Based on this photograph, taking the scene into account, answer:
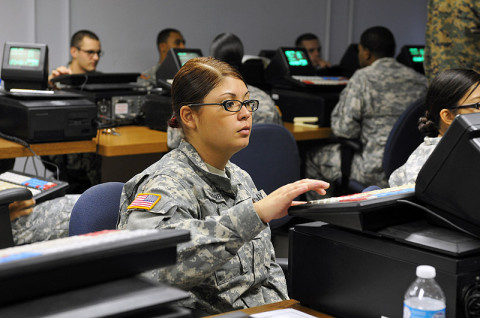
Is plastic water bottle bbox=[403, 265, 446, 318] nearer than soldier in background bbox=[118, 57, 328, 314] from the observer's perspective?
Yes

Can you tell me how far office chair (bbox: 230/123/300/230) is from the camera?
A: 2971mm

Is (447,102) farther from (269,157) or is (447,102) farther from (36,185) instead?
(36,185)

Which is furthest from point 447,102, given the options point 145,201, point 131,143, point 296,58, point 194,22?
point 194,22

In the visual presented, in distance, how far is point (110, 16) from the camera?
235 inches

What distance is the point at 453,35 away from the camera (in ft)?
11.1

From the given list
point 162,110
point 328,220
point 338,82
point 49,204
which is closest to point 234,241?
point 328,220

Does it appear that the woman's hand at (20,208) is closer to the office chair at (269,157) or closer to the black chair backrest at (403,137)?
the office chair at (269,157)

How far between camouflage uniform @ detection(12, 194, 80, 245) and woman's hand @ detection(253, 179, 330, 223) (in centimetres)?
109

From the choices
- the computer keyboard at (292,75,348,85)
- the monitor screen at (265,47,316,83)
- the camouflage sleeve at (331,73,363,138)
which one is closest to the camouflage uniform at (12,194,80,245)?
the camouflage sleeve at (331,73,363,138)

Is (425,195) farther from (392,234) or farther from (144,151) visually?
(144,151)

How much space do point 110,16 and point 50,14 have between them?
22.4 inches

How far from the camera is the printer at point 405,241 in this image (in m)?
1.20

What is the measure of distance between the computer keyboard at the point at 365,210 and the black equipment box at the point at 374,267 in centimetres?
3

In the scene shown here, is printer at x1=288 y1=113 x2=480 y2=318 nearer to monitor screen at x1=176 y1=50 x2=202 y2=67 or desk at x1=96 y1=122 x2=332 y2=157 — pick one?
desk at x1=96 y1=122 x2=332 y2=157
